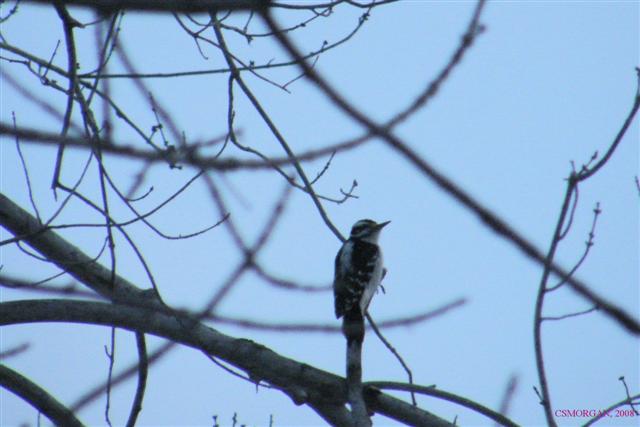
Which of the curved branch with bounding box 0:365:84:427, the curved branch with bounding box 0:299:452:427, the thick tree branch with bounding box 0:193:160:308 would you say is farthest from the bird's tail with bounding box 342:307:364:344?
the curved branch with bounding box 0:365:84:427

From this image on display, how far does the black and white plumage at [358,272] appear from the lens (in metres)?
7.81

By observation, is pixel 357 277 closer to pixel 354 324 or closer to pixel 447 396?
pixel 354 324

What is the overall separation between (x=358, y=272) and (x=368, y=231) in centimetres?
165

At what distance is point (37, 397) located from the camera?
4.75 m

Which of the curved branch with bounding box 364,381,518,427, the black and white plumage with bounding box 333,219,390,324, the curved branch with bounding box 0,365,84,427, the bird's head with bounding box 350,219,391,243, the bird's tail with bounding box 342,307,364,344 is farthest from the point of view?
the bird's head with bounding box 350,219,391,243

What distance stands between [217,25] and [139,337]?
1894 mm

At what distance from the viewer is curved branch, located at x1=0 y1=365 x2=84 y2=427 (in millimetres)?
4691

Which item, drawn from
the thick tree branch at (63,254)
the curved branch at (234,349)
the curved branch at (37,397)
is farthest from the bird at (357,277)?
the curved branch at (37,397)

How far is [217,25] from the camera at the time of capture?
12.9 feet

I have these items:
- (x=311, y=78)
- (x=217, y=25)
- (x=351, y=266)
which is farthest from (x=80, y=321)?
(x=351, y=266)

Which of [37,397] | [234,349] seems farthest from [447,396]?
[37,397]

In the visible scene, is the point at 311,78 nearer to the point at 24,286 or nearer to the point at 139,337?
the point at 24,286

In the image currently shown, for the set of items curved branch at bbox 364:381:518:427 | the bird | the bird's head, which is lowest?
curved branch at bbox 364:381:518:427

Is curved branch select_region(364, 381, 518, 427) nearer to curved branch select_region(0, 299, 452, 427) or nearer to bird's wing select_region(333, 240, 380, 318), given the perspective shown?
curved branch select_region(0, 299, 452, 427)
